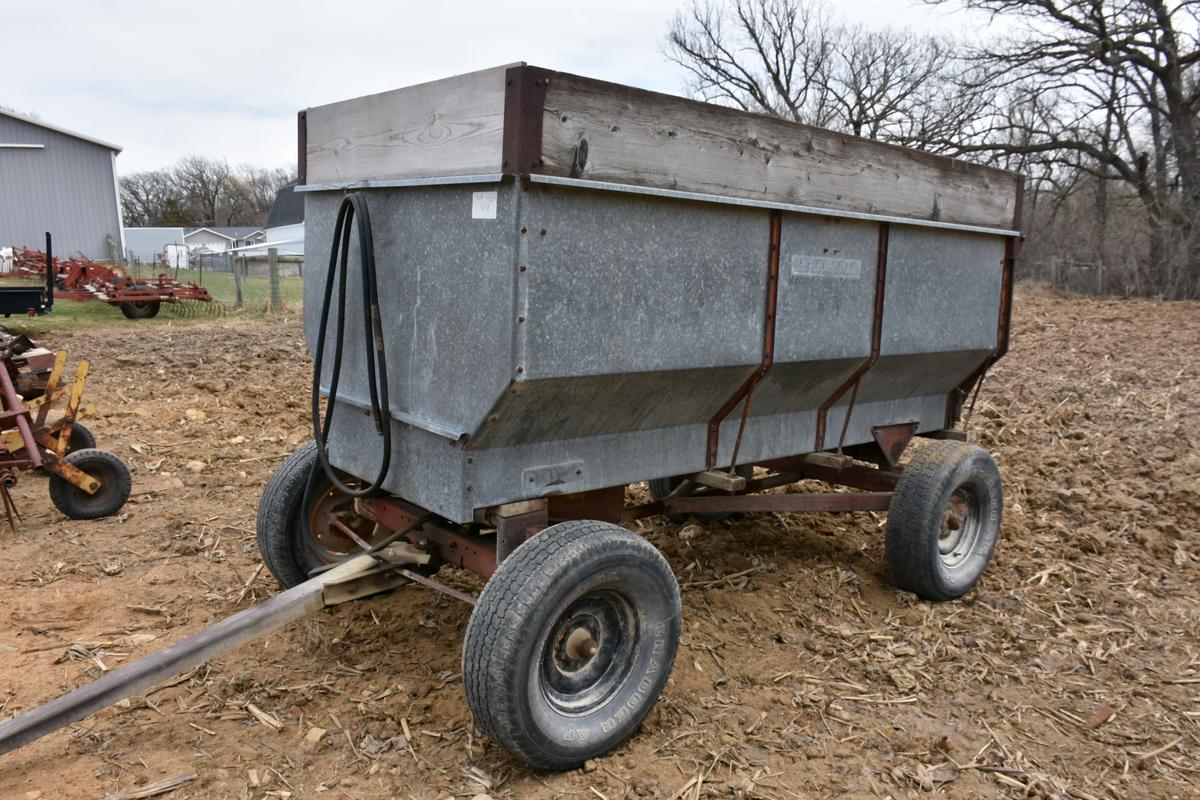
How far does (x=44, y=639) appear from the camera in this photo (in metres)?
3.95

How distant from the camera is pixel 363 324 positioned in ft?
11.5

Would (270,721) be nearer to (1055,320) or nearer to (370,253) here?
(370,253)

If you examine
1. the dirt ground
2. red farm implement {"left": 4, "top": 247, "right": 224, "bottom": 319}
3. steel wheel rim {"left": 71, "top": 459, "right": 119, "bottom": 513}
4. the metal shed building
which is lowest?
the dirt ground

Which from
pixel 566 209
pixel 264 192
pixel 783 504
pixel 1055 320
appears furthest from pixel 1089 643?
pixel 264 192

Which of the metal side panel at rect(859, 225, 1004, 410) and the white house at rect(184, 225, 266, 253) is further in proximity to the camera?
the white house at rect(184, 225, 266, 253)

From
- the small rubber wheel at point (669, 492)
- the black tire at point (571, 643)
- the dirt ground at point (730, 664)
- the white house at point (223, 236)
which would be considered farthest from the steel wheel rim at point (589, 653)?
the white house at point (223, 236)

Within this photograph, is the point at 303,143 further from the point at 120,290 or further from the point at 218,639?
the point at 120,290

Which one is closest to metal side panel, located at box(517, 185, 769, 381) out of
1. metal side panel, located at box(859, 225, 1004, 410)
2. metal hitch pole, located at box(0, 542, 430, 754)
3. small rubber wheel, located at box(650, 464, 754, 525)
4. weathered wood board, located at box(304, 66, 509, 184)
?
weathered wood board, located at box(304, 66, 509, 184)

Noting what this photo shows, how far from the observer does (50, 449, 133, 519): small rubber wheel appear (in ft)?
18.2

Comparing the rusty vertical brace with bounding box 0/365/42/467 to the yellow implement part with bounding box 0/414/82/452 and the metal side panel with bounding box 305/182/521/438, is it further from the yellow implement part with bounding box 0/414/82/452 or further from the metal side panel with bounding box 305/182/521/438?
the metal side panel with bounding box 305/182/521/438

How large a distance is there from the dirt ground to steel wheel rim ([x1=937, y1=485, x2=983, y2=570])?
0.24 m

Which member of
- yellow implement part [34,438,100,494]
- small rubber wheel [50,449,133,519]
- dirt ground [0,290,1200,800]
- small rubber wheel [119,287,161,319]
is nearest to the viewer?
dirt ground [0,290,1200,800]

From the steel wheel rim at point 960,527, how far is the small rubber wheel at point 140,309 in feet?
51.9

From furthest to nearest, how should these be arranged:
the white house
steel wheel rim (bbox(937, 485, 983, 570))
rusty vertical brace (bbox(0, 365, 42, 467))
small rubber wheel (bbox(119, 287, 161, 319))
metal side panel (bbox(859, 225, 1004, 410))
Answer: the white house, small rubber wheel (bbox(119, 287, 161, 319)), rusty vertical brace (bbox(0, 365, 42, 467)), steel wheel rim (bbox(937, 485, 983, 570)), metal side panel (bbox(859, 225, 1004, 410))
